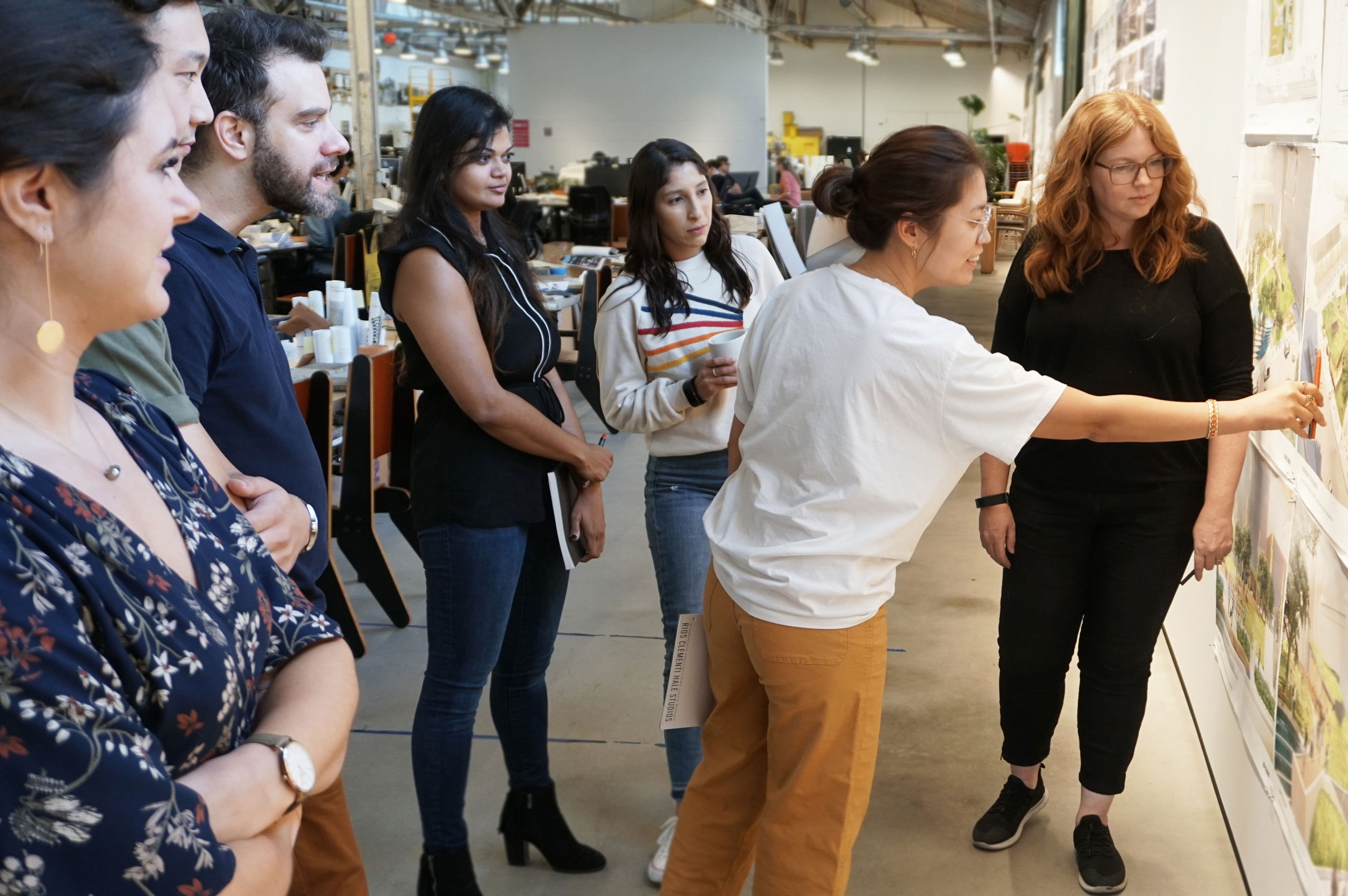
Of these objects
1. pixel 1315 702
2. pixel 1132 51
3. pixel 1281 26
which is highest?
pixel 1132 51

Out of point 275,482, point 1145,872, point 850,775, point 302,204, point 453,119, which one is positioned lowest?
point 1145,872

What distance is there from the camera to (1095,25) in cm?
744

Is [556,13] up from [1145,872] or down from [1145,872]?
up

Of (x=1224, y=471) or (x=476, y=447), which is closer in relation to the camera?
(x=476, y=447)

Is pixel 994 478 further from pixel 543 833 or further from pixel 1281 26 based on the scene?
pixel 543 833

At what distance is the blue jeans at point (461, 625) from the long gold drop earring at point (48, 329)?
121cm

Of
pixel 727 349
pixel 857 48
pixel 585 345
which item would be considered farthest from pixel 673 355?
pixel 857 48

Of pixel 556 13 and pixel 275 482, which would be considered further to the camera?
pixel 556 13

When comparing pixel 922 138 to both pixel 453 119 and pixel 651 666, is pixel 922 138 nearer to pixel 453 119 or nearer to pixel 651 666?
pixel 453 119

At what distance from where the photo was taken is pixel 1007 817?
102 inches

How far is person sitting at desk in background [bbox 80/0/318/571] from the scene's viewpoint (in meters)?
1.14

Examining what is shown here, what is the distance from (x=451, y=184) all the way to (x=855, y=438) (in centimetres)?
92

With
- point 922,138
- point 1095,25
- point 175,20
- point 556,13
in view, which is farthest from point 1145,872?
point 556,13

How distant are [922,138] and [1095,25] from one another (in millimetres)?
6672
